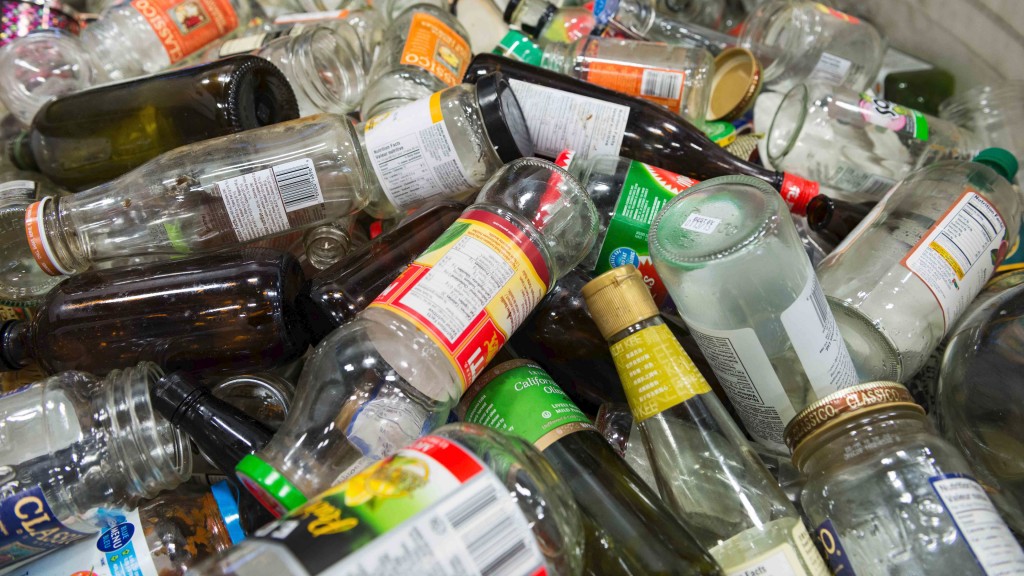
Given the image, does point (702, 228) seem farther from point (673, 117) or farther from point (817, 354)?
point (673, 117)

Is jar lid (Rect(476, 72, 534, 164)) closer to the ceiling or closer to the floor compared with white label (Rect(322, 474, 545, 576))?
closer to the ceiling

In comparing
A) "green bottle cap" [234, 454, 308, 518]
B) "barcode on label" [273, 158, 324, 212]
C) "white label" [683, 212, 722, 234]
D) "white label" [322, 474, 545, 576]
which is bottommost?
"green bottle cap" [234, 454, 308, 518]

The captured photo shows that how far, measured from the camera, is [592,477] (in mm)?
837

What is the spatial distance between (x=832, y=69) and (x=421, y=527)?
4.31 ft

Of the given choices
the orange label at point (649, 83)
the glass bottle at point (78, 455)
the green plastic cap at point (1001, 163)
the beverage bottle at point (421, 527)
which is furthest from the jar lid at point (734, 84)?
the glass bottle at point (78, 455)

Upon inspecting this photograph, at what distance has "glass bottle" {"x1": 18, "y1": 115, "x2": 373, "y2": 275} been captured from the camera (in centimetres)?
103

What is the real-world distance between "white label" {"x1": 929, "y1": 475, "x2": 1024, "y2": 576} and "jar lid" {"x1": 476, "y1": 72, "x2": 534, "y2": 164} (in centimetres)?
69

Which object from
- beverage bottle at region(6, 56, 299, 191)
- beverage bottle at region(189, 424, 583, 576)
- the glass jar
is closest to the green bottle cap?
beverage bottle at region(189, 424, 583, 576)

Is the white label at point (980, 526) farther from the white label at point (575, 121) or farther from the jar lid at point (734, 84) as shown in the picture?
the jar lid at point (734, 84)

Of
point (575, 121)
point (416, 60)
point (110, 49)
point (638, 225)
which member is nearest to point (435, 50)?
point (416, 60)

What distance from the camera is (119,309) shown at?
0.98 m

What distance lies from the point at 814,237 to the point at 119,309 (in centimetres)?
108

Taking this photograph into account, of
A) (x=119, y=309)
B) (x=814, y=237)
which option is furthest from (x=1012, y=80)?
(x=119, y=309)

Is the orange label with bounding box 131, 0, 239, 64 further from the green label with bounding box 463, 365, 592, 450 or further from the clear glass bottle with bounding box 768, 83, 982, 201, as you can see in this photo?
the clear glass bottle with bounding box 768, 83, 982, 201
